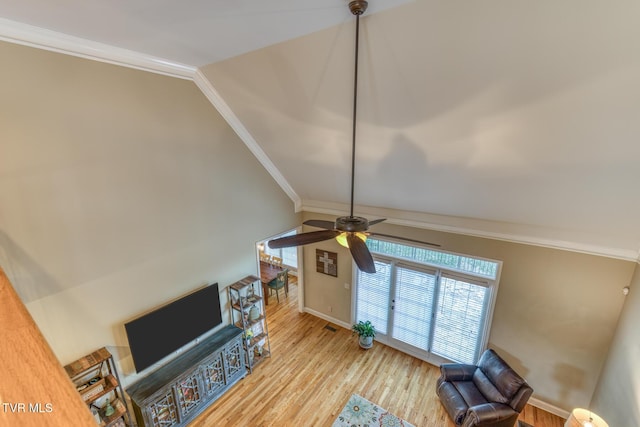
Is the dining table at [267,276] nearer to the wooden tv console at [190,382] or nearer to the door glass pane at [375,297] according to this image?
the wooden tv console at [190,382]

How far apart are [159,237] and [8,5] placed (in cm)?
243

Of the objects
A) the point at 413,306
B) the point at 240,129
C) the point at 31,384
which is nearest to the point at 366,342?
the point at 413,306

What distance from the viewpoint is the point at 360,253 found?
214cm

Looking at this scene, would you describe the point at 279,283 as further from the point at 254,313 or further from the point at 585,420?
the point at 585,420

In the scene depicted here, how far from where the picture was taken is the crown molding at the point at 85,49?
2271 mm

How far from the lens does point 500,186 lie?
3.26m

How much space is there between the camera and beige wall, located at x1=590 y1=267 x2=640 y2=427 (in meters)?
2.86

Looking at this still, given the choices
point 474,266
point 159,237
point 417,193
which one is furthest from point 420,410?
point 159,237

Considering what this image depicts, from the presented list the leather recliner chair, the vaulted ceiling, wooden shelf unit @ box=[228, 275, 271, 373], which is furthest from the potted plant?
the vaulted ceiling

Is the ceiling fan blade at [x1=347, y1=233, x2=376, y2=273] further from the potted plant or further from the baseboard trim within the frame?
the baseboard trim

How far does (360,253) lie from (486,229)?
2.95m

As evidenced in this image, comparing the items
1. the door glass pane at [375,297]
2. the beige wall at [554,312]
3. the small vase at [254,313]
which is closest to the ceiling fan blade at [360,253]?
the beige wall at [554,312]

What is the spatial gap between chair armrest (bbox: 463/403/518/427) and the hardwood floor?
1.92 ft

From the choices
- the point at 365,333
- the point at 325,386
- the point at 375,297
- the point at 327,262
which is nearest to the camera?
the point at 325,386
